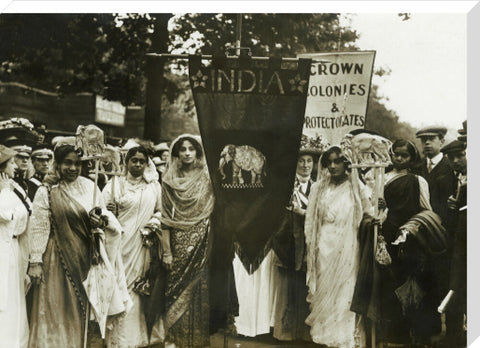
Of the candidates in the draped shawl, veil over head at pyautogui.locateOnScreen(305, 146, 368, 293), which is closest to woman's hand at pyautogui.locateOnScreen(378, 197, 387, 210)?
veil over head at pyautogui.locateOnScreen(305, 146, 368, 293)

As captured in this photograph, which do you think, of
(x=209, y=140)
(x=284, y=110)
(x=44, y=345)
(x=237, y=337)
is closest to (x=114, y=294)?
(x=44, y=345)

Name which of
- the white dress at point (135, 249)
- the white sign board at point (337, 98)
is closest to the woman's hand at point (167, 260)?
the white dress at point (135, 249)

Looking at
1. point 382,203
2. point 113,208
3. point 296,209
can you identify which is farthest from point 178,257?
point 382,203

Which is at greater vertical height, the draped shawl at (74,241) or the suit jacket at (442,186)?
the suit jacket at (442,186)

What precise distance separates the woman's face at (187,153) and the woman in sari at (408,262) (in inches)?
62.6

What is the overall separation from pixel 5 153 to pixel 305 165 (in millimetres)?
2485

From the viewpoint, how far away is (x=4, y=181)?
5.27m

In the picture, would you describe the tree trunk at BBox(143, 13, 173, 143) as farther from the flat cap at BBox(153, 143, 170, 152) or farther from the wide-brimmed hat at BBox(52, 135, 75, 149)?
the wide-brimmed hat at BBox(52, 135, 75, 149)

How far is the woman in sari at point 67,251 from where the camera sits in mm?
5223

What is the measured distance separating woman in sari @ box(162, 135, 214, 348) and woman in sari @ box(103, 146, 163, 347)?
0.11 metres

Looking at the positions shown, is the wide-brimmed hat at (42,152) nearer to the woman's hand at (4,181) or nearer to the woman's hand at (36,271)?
the woman's hand at (4,181)

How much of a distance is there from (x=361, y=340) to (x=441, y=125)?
1.87m

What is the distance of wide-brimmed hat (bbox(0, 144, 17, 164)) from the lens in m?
5.27

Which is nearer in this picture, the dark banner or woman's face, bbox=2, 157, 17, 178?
the dark banner
